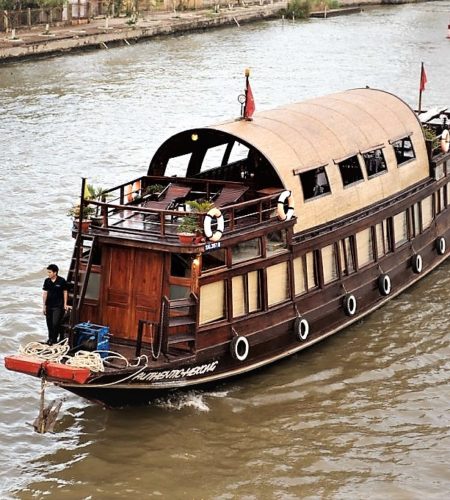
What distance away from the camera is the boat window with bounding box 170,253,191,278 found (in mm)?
14906

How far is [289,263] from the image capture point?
1628cm

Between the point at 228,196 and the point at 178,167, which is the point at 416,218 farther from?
the point at 178,167

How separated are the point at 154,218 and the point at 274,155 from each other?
2065 millimetres

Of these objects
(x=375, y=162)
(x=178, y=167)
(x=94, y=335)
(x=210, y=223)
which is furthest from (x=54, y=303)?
(x=178, y=167)

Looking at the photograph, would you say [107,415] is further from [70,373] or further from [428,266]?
[428,266]

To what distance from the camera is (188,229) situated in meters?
14.7

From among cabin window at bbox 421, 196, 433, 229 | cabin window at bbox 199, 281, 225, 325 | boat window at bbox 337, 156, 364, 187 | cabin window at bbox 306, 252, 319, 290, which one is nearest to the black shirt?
cabin window at bbox 199, 281, 225, 325

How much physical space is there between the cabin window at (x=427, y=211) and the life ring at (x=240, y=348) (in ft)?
20.2

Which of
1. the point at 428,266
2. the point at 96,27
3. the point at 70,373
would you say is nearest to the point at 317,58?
the point at 96,27

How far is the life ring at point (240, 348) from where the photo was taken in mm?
15391

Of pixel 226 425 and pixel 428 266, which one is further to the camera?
pixel 428 266

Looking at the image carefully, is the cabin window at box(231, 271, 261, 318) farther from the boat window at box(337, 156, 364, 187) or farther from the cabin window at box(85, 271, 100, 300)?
the boat window at box(337, 156, 364, 187)

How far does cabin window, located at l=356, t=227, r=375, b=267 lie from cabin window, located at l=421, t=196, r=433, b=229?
2.24m

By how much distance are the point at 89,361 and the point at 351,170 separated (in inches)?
260
